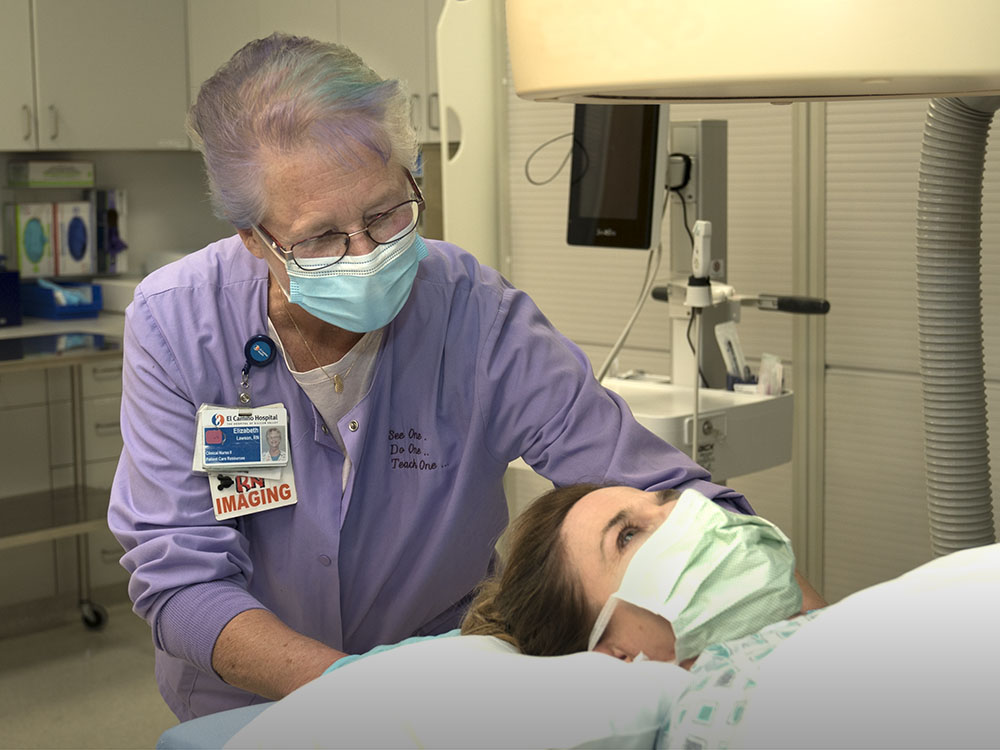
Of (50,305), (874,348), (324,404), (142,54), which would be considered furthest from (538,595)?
(142,54)

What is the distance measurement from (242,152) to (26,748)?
7.23 feet

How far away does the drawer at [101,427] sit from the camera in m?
4.09

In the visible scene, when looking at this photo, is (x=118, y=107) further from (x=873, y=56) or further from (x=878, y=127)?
(x=873, y=56)

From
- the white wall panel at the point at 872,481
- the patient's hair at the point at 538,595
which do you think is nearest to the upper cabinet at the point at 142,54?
the white wall panel at the point at 872,481

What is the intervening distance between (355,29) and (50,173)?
1200 mm

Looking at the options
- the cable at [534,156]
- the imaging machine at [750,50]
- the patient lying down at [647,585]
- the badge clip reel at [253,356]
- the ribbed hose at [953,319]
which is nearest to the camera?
the imaging machine at [750,50]

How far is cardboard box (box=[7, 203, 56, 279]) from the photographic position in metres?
4.16

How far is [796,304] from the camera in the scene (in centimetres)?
243

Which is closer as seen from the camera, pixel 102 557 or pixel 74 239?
pixel 102 557

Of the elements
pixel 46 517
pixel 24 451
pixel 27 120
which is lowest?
pixel 46 517

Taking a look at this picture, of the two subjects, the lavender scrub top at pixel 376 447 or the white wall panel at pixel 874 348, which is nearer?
the lavender scrub top at pixel 376 447

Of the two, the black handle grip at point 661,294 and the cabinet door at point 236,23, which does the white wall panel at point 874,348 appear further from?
the cabinet door at point 236,23

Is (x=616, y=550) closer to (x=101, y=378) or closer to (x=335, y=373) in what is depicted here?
(x=335, y=373)

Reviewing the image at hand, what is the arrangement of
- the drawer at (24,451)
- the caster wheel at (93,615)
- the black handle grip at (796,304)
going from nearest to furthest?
the black handle grip at (796,304), the caster wheel at (93,615), the drawer at (24,451)
